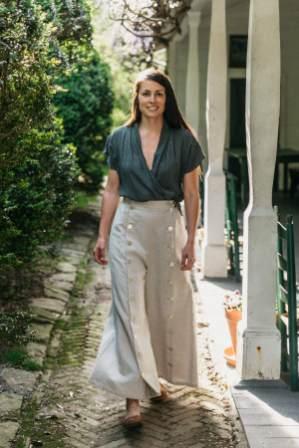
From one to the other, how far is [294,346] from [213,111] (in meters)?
4.27

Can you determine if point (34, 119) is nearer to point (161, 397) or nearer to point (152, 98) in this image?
point (152, 98)

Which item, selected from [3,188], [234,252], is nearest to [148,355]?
[3,188]

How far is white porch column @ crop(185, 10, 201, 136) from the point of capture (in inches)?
481

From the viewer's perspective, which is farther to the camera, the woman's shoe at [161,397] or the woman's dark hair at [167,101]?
the woman's shoe at [161,397]

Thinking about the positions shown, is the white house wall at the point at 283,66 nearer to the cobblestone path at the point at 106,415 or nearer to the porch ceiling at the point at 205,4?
the porch ceiling at the point at 205,4

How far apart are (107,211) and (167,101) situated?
0.75 metres

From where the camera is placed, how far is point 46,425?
568 centimetres

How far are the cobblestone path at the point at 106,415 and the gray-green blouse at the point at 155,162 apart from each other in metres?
1.33

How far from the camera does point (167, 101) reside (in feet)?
18.3

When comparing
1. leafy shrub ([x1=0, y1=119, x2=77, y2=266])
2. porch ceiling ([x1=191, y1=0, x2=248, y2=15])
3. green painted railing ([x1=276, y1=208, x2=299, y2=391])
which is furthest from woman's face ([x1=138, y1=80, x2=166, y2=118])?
porch ceiling ([x1=191, y1=0, x2=248, y2=15])

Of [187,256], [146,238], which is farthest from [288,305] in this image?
[146,238]

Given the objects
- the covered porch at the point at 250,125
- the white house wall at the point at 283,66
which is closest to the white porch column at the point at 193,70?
the covered porch at the point at 250,125

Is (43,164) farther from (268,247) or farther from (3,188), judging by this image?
(268,247)

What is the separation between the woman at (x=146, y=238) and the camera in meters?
5.45
